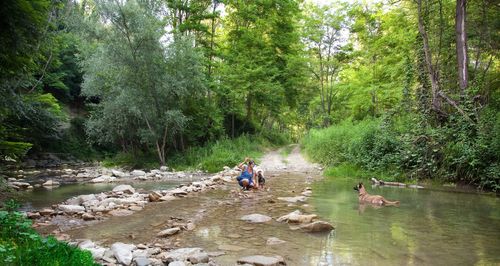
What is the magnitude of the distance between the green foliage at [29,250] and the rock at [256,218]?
13.0ft

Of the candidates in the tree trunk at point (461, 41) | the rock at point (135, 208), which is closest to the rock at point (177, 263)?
the rock at point (135, 208)

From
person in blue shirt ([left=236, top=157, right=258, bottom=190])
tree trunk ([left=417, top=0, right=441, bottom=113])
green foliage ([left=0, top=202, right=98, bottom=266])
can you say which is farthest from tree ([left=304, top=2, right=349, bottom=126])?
green foliage ([left=0, top=202, right=98, bottom=266])

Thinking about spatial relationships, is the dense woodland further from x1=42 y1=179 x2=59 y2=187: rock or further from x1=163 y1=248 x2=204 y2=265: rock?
x1=163 y1=248 x2=204 y2=265: rock

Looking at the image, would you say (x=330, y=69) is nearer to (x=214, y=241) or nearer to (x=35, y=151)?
(x=35, y=151)

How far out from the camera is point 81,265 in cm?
390

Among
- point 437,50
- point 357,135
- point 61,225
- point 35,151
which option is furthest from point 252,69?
point 61,225

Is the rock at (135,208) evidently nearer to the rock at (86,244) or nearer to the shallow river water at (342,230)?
the shallow river water at (342,230)

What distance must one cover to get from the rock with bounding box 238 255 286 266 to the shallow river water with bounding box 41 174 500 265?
154mm

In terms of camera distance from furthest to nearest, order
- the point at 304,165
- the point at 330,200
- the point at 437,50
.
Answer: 1. the point at 304,165
2. the point at 437,50
3. the point at 330,200

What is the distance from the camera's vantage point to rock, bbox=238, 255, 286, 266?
4.86 m

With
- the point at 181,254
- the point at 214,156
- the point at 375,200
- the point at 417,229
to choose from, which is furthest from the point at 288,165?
the point at 181,254

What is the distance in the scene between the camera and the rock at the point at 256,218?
7.72 meters

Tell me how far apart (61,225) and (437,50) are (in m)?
16.3

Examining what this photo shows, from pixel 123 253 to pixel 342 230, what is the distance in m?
3.99
